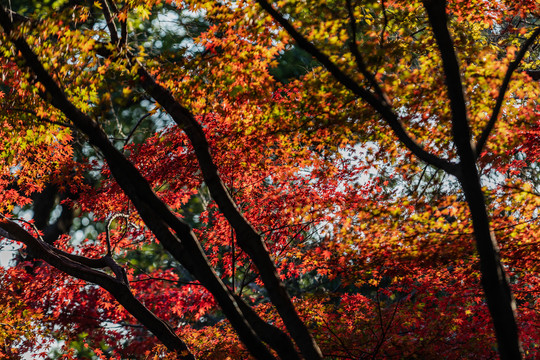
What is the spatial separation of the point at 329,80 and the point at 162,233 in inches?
105

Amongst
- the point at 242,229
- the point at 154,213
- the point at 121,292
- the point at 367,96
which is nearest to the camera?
the point at 367,96

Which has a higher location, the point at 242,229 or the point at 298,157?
the point at 298,157

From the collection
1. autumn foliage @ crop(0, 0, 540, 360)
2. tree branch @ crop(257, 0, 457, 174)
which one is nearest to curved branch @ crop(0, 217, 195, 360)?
autumn foliage @ crop(0, 0, 540, 360)

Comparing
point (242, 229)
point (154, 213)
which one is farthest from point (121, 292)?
point (242, 229)

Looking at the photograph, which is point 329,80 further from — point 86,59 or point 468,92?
point 86,59

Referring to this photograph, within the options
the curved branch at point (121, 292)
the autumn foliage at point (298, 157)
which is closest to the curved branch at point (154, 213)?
the autumn foliage at point (298, 157)

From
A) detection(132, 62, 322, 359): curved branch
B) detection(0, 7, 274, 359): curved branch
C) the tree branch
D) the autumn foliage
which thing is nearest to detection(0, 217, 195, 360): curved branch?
the autumn foliage

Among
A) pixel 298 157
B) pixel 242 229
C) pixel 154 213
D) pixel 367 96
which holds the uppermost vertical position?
pixel 298 157

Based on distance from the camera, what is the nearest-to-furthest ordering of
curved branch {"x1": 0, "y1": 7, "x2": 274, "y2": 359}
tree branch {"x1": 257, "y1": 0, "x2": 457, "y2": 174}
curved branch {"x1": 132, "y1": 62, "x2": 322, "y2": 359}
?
tree branch {"x1": 257, "y1": 0, "x2": 457, "y2": 174} → curved branch {"x1": 0, "y1": 7, "x2": 274, "y2": 359} → curved branch {"x1": 132, "y1": 62, "x2": 322, "y2": 359}

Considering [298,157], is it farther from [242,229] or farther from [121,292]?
[121,292]

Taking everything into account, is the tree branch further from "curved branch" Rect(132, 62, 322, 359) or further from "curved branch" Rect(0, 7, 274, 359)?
"curved branch" Rect(0, 7, 274, 359)

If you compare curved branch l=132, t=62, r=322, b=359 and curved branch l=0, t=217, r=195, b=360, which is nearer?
curved branch l=132, t=62, r=322, b=359

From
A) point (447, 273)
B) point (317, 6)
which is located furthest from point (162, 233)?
point (447, 273)

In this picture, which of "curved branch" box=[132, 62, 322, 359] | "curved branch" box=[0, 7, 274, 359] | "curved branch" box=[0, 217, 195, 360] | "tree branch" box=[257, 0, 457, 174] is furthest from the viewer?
"curved branch" box=[0, 217, 195, 360]
